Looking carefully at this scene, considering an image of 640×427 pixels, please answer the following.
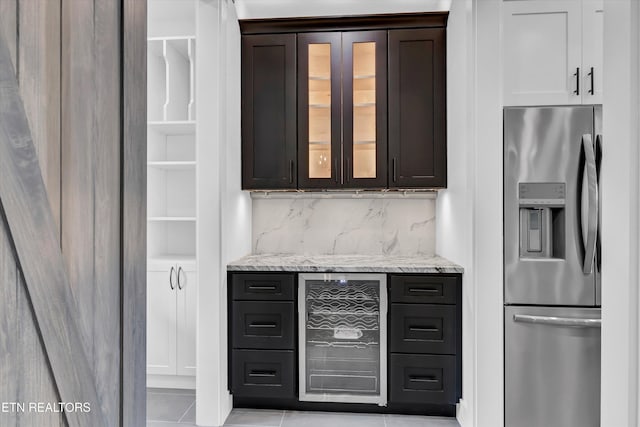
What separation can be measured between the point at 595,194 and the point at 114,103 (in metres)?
2.32

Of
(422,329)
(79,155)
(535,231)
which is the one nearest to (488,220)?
(535,231)

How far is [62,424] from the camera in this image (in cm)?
73

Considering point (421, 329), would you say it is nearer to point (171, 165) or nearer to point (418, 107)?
point (418, 107)

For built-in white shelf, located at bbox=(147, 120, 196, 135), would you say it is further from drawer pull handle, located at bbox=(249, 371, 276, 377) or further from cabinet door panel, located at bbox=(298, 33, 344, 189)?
drawer pull handle, located at bbox=(249, 371, 276, 377)

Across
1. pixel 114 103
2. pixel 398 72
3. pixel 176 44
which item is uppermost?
pixel 176 44

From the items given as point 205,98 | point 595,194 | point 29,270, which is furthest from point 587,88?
point 29,270

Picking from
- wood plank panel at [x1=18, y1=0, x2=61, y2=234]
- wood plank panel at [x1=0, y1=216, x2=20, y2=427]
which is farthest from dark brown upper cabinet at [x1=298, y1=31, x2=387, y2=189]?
wood plank panel at [x1=0, y1=216, x2=20, y2=427]

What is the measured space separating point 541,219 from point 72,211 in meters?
2.28

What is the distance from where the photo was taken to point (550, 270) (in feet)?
7.28

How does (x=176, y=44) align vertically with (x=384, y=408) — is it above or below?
above

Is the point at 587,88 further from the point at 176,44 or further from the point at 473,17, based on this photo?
the point at 176,44

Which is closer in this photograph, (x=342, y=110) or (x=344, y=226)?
(x=342, y=110)

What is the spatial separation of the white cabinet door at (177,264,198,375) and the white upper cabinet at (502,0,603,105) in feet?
8.00

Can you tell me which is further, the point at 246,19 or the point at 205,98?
the point at 246,19
